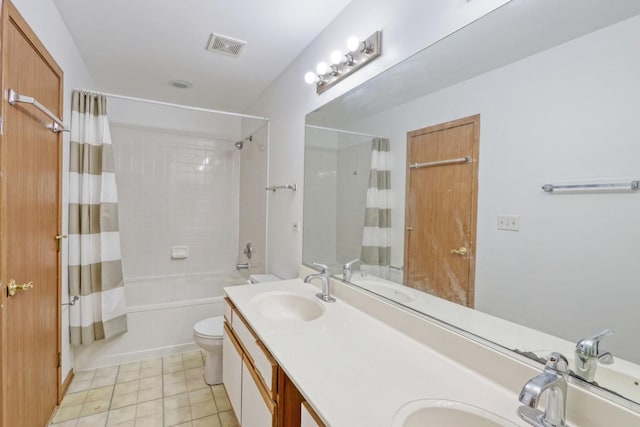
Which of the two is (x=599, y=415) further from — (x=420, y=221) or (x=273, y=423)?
(x=273, y=423)

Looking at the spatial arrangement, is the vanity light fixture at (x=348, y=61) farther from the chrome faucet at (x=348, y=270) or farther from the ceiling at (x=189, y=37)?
the chrome faucet at (x=348, y=270)

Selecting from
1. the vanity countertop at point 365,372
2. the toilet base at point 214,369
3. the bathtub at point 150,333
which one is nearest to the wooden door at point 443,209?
the vanity countertop at point 365,372

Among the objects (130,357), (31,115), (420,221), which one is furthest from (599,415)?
(130,357)

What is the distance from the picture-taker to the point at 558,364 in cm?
70

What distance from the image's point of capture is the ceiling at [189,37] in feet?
5.75

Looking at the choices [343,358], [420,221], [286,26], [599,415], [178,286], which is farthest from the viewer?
[178,286]

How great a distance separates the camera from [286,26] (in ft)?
6.31

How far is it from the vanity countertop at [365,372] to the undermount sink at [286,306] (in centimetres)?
29

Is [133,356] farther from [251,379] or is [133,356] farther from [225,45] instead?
[225,45]

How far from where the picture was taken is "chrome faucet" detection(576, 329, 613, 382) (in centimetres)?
67

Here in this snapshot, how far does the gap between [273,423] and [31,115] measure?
1.82 m

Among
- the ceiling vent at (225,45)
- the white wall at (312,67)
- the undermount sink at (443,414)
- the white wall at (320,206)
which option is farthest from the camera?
the ceiling vent at (225,45)

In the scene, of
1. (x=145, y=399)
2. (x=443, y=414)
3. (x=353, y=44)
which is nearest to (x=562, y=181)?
(x=443, y=414)

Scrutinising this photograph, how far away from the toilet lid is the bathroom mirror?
1.51m
